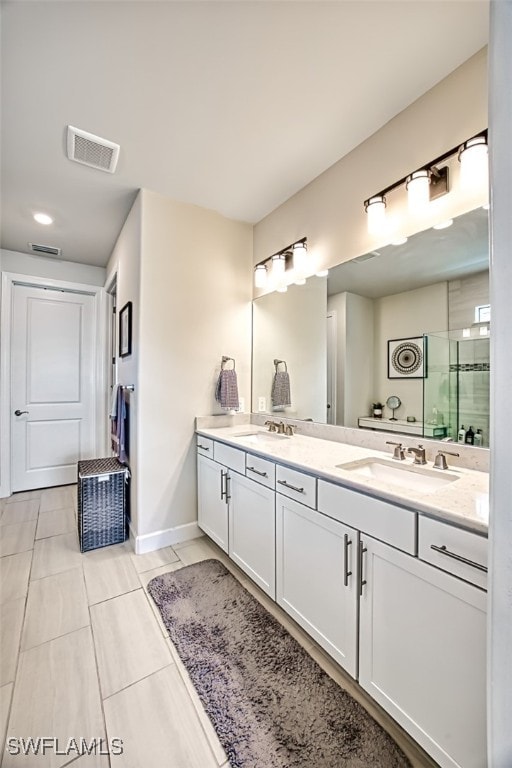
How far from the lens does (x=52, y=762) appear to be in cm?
106

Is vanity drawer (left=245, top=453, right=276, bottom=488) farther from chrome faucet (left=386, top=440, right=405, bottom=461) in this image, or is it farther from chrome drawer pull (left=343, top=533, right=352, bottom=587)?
chrome faucet (left=386, top=440, right=405, bottom=461)

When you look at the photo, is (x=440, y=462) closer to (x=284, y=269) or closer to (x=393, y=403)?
(x=393, y=403)

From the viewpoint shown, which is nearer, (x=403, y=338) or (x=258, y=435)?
(x=403, y=338)

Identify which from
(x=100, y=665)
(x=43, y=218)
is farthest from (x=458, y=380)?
(x=43, y=218)

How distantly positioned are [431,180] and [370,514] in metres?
1.52

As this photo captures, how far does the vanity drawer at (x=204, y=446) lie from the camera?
7.58ft

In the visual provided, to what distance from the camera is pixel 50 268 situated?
11.7 ft

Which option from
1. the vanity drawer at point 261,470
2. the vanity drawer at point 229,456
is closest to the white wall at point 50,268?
the vanity drawer at point 229,456

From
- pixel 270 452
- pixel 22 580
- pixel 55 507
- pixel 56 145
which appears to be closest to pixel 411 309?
pixel 270 452

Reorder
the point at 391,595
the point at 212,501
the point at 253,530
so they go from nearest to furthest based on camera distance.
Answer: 1. the point at 391,595
2. the point at 253,530
3. the point at 212,501

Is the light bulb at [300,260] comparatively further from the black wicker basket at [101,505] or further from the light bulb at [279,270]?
the black wicker basket at [101,505]

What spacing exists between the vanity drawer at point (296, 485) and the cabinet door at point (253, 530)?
0.11m

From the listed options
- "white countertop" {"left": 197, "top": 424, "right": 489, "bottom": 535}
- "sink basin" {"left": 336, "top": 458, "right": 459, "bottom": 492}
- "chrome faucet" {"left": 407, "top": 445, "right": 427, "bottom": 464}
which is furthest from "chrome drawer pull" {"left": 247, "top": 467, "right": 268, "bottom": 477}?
"chrome faucet" {"left": 407, "top": 445, "right": 427, "bottom": 464}

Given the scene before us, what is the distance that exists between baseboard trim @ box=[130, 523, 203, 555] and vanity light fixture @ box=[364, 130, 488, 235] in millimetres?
2417
